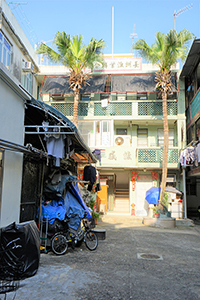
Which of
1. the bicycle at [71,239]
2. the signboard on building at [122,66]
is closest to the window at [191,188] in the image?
the signboard on building at [122,66]

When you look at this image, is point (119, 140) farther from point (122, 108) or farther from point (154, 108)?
point (154, 108)

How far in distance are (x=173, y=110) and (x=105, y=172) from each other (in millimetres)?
7113

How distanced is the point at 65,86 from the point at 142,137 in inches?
281

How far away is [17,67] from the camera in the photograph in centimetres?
1416

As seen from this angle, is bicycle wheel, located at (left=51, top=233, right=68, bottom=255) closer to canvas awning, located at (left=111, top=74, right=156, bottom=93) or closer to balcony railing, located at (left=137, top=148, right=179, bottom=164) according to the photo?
balcony railing, located at (left=137, top=148, right=179, bottom=164)

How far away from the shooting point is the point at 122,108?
20578 millimetres

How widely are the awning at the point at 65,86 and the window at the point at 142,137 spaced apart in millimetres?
4602

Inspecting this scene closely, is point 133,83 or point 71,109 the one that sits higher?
point 133,83

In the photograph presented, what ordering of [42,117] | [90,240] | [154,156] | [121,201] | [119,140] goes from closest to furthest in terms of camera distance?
[42,117] < [90,240] < [154,156] < [119,140] < [121,201]

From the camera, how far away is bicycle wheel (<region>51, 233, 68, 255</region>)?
8062 millimetres

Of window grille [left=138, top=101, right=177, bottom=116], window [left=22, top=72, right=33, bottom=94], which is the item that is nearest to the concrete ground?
window [left=22, top=72, right=33, bottom=94]

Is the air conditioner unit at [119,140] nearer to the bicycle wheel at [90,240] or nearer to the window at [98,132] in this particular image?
the window at [98,132]

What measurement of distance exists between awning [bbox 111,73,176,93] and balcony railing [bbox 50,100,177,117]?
3.27 feet

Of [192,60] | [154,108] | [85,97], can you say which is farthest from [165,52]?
[85,97]
